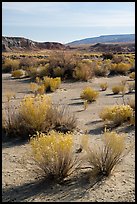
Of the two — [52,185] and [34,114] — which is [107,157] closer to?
[52,185]

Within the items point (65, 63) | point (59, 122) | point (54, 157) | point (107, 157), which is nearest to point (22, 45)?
point (65, 63)

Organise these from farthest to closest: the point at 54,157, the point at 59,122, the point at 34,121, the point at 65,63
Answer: the point at 65,63 → the point at 59,122 → the point at 34,121 → the point at 54,157

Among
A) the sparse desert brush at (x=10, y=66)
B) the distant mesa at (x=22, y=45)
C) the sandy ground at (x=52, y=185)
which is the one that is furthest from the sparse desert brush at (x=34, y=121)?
the distant mesa at (x=22, y=45)

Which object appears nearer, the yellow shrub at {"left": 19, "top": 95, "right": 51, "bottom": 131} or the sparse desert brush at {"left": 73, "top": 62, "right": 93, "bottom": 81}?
the yellow shrub at {"left": 19, "top": 95, "right": 51, "bottom": 131}

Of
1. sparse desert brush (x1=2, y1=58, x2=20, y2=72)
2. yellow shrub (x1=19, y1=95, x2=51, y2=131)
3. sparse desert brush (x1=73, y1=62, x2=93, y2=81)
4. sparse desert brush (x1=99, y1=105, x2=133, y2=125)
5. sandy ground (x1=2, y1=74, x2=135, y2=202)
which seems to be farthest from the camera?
sparse desert brush (x1=2, y1=58, x2=20, y2=72)

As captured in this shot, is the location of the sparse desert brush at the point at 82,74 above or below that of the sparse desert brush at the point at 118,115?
above

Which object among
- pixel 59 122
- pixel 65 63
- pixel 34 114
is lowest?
pixel 59 122

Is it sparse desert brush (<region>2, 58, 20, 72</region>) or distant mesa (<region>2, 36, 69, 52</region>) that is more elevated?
distant mesa (<region>2, 36, 69, 52</region>)

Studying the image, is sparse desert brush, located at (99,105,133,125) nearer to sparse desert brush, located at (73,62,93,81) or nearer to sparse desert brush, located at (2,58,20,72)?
sparse desert brush, located at (73,62,93,81)

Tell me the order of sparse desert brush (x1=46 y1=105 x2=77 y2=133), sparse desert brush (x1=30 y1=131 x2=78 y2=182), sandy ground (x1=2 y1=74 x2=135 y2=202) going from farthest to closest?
1. sparse desert brush (x1=46 y1=105 x2=77 y2=133)
2. sparse desert brush (x1=30 y1=131 x2=78 y2=182)
3. sandy ground (x1=2 y1=74 x2=135 y2=202)

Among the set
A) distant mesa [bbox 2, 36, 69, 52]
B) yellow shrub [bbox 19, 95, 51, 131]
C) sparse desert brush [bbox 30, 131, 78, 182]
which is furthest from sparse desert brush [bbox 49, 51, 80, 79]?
distant mesa [bbox 2, 36, 69, 52]

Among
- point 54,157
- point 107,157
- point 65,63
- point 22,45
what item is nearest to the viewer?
point 54,157

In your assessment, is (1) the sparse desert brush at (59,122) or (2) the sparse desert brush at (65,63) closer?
(1) the sparse desert brush at (59,122)

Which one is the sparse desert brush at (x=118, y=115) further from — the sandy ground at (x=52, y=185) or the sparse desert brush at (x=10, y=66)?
the sparse desert brush at (x=10, y=66)
